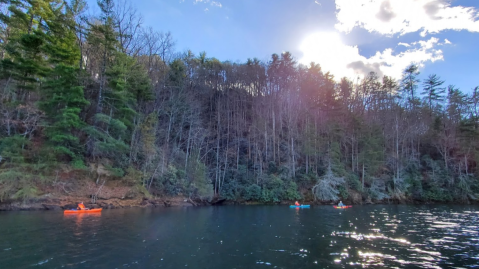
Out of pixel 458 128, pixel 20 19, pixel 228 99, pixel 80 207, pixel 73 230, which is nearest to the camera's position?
pixel 73 230

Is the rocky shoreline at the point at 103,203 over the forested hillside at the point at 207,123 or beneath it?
beneath

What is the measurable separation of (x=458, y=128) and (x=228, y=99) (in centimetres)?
3840

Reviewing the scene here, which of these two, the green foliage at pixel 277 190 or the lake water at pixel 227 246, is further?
the green foliage at pixel 277 190

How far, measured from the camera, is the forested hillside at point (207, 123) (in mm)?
22922

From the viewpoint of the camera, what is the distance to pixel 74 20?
91.0 feet

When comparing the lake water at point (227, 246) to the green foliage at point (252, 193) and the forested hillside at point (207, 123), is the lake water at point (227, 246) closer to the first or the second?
the forested hillside at point (207, 123)

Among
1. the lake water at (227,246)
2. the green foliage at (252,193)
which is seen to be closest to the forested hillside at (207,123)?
the green foliage at (252,193)

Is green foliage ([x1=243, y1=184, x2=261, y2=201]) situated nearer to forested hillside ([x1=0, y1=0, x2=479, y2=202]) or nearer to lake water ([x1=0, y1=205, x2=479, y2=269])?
forested hillside ([x1=0, y1=0, x2=479, y2=202])

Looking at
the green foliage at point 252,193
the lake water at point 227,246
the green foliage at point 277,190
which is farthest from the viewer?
the green foliage at point 277,190

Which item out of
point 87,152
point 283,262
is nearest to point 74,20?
point 87,152

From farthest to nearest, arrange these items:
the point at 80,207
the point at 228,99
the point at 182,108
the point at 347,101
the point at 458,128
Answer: the point at 347,101 → the point at 228,99 → the point at 458,128 → the point at 182,108 → the point at 80,207

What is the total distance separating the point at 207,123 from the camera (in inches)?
1593

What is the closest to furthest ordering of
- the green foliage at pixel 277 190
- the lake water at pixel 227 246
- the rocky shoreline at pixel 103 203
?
the lake water at pixel 227 246 → the rocky shoreline at pixel 103 203 → the green foliage at pixel 277 190

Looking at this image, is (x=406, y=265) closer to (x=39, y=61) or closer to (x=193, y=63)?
(x=39, y=61)
